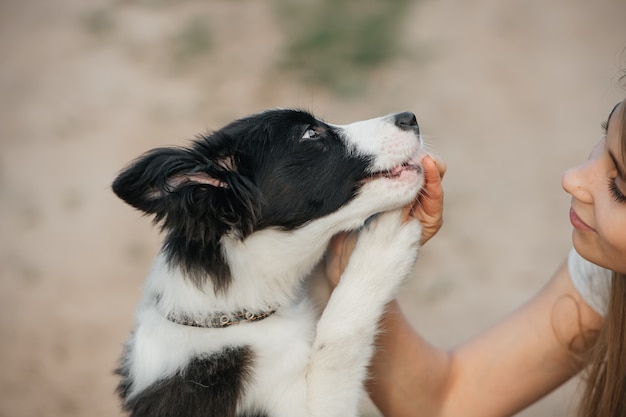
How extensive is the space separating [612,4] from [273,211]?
239 inches

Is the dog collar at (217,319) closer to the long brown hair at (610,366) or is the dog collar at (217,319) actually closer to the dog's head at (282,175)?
the dog's head at (282,175)

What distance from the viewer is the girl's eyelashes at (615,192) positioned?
78.6 inches

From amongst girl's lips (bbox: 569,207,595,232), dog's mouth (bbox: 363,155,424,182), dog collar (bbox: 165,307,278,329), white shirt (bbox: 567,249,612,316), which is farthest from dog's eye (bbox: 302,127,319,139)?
white shirt (bbox: 567,249,612,316)

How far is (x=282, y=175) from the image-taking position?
2.32 meters

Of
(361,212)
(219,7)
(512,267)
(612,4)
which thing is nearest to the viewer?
(361,212)

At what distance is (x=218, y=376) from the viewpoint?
218 centimetres

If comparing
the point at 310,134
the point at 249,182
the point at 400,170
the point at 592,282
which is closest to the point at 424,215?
the point at 400,170

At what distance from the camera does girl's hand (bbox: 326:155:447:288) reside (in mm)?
2232

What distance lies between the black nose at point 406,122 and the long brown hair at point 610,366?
0.79m

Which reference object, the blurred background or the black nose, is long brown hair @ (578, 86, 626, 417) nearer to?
the black nose

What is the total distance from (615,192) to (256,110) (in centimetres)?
471

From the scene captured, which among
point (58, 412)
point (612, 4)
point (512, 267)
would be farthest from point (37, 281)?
point (612, 4)

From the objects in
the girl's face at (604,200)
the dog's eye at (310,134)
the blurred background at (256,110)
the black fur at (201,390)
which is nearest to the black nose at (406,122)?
the dog's eye at (310,134)

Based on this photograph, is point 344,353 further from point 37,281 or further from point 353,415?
point 37,281
